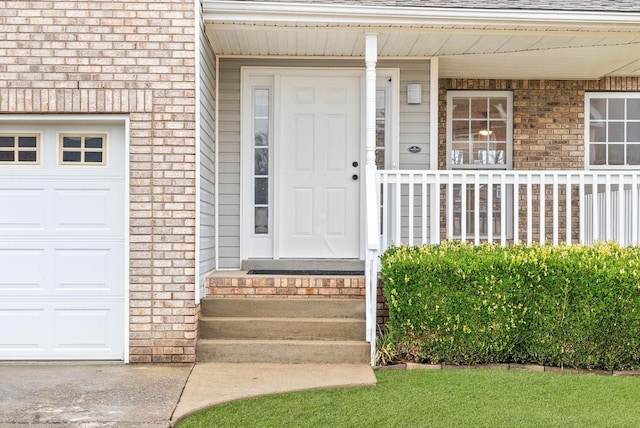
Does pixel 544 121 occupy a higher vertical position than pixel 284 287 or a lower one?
higher

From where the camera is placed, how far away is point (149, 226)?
19.2ft

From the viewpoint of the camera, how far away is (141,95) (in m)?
5.87

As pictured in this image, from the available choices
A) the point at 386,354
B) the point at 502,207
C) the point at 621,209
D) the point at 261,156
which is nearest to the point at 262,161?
the point at 261,156

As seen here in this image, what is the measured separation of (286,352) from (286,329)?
265 mm

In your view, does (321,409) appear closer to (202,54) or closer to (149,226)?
(149,226)

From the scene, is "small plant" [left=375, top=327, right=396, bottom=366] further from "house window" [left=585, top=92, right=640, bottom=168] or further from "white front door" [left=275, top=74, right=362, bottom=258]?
"house window" [left=585, top=92, right=640, bottom=168]

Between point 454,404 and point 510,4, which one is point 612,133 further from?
point 454,404

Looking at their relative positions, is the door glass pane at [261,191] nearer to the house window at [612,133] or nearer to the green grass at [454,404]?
the green grass at [454,404]

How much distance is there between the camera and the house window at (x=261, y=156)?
7461mm

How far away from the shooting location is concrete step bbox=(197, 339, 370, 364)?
18.9ft

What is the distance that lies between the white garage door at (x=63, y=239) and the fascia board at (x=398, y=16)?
5.00 ft

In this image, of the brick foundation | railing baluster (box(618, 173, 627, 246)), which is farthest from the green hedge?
railing baluster (box(618, 173, 627, 246))

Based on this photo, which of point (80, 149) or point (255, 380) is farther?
point (80, 149)

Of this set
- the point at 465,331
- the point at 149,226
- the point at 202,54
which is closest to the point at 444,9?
the point at 202,54
